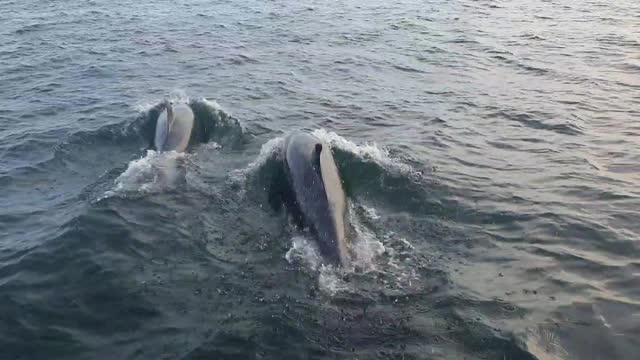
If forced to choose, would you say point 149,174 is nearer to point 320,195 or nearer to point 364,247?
point 320,195

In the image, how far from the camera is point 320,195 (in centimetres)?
1152

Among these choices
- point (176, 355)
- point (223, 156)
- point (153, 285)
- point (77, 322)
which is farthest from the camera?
point (223, 156)

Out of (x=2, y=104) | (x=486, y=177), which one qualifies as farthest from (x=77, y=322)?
(x=2, y=104)

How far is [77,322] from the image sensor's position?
9.14 m

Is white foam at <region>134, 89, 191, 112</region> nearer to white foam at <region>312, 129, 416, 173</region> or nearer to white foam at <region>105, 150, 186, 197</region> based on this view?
white foam at <region>105, 150, 186, 197</region>

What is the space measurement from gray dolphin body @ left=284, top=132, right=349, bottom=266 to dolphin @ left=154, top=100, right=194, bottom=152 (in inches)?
136

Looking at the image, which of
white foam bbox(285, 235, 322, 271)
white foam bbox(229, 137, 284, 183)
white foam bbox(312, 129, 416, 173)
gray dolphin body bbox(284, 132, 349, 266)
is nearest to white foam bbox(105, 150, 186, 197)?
white foam bbox(229, 137, 284, 183)

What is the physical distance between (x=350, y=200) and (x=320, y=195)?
140cm

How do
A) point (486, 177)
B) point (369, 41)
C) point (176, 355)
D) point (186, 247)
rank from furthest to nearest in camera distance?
point (369, 41)
point (486, 177)
point (186, 247)
point (176, 355)

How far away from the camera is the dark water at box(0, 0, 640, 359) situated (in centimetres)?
895

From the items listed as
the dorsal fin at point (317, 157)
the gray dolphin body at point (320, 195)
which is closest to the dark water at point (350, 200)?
the gray dolphin body at point (320, 195)

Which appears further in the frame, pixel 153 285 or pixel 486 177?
pixel 486 177

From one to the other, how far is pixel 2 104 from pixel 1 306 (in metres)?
12.0

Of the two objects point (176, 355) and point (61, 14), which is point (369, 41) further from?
point (176, 355)
